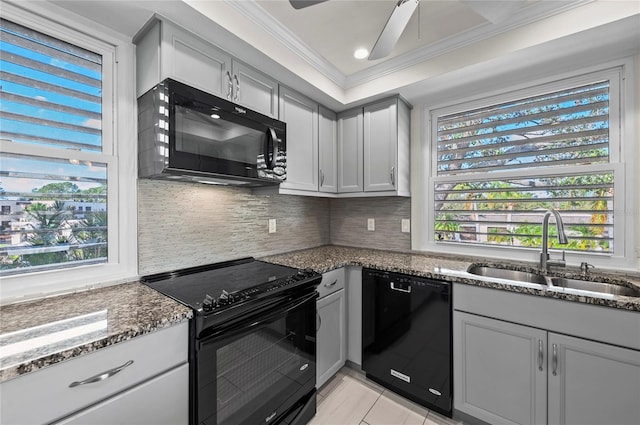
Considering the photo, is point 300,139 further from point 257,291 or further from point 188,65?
point 257,291

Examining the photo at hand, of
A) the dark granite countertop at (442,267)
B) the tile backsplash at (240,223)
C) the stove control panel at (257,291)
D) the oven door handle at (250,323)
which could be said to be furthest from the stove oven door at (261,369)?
the tile backsplash at (240,223)

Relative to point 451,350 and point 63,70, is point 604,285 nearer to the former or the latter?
point 451,350

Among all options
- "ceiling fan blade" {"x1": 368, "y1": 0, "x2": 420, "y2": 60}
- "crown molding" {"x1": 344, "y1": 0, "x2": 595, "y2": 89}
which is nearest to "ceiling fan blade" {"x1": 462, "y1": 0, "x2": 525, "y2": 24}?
"ceiling fan blade" {"x1": 368, "y1": 0, "x2": 420, "y2": 60}

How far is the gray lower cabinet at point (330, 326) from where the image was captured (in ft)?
6.18

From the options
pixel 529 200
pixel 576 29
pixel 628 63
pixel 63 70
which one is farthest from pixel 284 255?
pixel 628 63

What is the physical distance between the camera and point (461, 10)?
5.30ft

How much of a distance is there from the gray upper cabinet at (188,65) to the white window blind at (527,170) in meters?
1.70

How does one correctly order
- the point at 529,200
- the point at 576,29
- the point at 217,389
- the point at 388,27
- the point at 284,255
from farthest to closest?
the point at 284,255, the point at 529,200, the point at 576,29, the point at 388,27, the point at 217,389

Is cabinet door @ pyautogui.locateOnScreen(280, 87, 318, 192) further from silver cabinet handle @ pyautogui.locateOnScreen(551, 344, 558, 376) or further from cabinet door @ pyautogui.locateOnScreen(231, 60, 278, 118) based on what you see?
silver cabinet handle @ pyautogui.locateOnScreen(551, 344, 558, 376)

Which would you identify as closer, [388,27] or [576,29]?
[388,27]

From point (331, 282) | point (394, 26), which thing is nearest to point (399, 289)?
point (331, 282)

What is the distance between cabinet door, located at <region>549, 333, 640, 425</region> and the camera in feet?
4.00

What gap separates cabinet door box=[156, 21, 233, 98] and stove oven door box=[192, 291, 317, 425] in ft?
4.24

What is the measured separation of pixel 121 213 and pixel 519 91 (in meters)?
2.81
